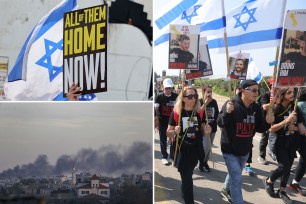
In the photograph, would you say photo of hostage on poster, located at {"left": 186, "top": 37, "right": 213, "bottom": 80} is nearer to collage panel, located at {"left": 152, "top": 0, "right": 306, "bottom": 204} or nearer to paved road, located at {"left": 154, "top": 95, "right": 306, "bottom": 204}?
collage panel, located at {"left": 152, "top": 0, "right": 306, "bottom": 204}

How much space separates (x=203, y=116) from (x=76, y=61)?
5.93 feet

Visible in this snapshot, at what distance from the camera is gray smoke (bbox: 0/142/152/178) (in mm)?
3096

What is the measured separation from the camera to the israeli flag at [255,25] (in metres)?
5.04

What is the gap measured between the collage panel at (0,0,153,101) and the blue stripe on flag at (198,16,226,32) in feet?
5.56

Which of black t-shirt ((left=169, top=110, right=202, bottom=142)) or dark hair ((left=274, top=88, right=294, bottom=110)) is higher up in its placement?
dark hair ((left=274, top=88, right=294, bottom=110))

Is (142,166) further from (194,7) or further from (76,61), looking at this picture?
(194,7)

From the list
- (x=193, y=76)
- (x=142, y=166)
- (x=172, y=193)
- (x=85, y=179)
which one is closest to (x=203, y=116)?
(x=172, y=193)

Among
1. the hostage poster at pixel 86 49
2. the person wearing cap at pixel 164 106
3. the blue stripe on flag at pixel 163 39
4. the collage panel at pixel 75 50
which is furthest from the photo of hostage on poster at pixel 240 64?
the hostage poster at pixel 86 49

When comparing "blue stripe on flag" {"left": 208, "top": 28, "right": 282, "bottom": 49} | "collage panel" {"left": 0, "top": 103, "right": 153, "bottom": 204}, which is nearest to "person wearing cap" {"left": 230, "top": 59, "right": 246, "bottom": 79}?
"blue stripe on flag" {"left": 208, "top": 28, "right": 282, "bottom": 49}

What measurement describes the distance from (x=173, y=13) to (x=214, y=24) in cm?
68

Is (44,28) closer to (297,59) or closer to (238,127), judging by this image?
(238,127)

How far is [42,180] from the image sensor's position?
121 inches

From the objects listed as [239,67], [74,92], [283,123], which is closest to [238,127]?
[283,123]

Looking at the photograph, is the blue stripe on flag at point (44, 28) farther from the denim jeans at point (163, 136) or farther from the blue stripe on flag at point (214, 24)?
the denim jeans at point (163, 136)
